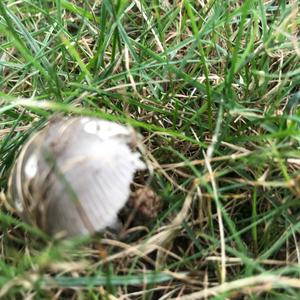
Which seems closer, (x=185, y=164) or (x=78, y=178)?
(x=78, y=178)

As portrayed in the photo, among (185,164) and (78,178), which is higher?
(78,178)

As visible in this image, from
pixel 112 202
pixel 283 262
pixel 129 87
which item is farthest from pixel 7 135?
pixel 283 262

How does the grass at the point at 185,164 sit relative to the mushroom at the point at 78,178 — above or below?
below

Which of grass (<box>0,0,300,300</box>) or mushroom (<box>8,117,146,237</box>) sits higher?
mushroom (<box>8,117,146,237</box>)

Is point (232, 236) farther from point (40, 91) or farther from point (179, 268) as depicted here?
point (40, 91)
